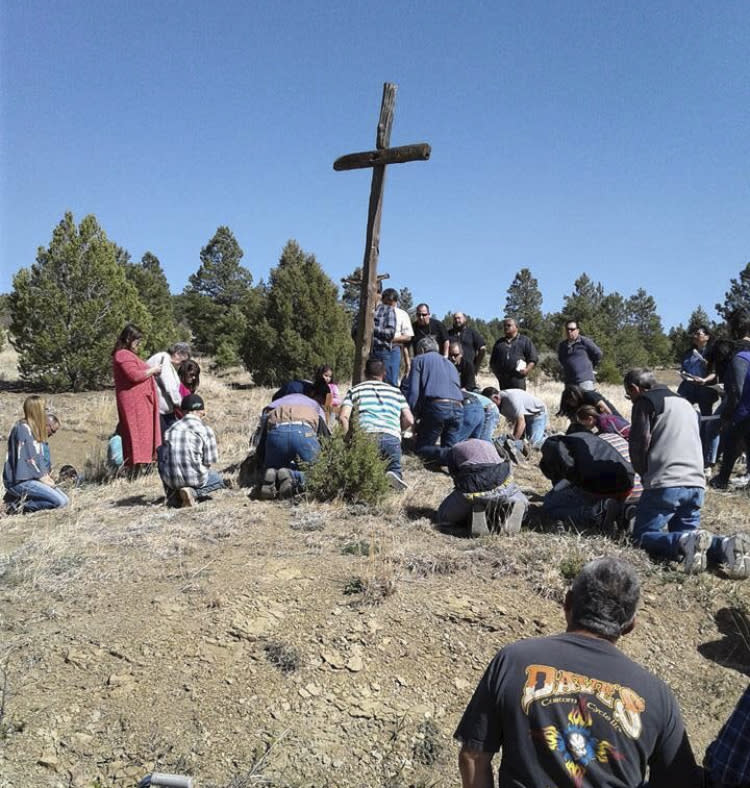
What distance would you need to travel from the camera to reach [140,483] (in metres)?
7.34

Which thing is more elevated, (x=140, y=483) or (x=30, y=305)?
(x=30, y=305)

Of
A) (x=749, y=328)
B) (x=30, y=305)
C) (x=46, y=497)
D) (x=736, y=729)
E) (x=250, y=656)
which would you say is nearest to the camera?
(x=736, y=729)

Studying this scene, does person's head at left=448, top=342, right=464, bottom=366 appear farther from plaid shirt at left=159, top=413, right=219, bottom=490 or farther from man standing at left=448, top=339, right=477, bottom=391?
plaid shirt at left=159, top=413, right=219, bottom=490

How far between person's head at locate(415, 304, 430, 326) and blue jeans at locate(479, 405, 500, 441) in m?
1.70

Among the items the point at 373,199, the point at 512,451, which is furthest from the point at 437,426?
the point at 373,199

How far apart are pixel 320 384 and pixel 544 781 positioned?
5933mm

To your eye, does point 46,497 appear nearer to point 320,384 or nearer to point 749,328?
point 320,384

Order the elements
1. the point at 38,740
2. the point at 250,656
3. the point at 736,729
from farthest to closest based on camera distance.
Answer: the point at 250,656, the point at 38,740, the point at 736,729

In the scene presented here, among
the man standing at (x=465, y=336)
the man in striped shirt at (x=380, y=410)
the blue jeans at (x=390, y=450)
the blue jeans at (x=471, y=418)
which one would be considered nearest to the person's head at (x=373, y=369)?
the man in striped shirt at (x=380, y=410)

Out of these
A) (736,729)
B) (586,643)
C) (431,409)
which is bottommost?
(736,729)

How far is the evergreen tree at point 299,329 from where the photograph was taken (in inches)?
696

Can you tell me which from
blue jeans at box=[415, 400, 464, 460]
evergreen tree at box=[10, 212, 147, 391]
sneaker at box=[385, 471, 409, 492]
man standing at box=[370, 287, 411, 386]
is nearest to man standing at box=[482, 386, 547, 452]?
blue jeans at box=[415, 400, 464, 460]

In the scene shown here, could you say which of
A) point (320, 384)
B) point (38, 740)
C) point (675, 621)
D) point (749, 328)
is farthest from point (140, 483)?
point (749, 328)

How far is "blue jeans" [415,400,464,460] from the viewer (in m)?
7.45
